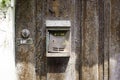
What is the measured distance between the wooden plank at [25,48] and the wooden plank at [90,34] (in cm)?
32

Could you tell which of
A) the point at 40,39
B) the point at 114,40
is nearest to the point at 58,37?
the point at 40,39

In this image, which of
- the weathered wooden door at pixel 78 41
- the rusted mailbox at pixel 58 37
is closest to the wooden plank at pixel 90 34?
the weathered wooden door at pixel 78 41

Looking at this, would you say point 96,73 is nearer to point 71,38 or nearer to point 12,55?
point 71,38

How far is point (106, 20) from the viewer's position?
7.86ft

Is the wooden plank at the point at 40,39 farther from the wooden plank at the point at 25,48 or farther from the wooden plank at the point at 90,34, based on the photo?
the wooden plank at the point at 90,34

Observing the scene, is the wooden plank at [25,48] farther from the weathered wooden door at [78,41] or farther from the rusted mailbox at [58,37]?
the rusted mailbox at [58,37]

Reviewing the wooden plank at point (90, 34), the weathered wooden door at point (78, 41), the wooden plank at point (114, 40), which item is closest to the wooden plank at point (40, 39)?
the weathered wooden door at point (78, 41)

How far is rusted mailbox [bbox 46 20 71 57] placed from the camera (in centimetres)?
231

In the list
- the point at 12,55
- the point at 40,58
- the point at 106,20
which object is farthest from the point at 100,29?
the point at 12,55

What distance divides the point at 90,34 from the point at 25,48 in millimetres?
407

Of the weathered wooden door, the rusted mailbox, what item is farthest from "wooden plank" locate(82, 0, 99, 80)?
the rusted mailbox

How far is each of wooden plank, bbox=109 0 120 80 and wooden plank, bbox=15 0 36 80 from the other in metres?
0.48

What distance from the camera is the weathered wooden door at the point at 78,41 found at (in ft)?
7.77

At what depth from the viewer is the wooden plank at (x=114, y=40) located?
241 centimetres
